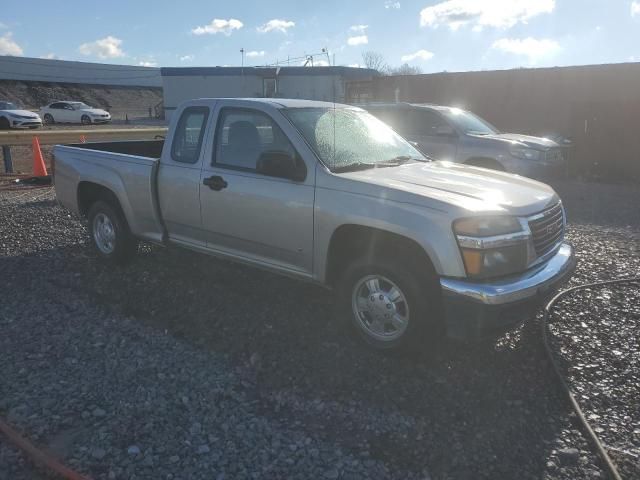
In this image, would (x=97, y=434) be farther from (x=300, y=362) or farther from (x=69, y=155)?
(x=69, y=155)

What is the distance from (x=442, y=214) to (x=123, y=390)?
237 cm

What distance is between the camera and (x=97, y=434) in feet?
10.1

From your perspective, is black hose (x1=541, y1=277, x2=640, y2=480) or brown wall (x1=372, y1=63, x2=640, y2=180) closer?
black hose (x1=541, y1=277, x2=640, y2=480)

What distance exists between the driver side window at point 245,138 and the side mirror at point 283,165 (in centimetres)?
20

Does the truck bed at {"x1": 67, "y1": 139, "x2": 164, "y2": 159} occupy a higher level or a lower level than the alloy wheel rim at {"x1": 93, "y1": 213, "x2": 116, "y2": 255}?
higher

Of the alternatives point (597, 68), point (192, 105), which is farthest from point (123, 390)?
point (597, 68)

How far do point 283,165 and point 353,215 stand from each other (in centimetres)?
73

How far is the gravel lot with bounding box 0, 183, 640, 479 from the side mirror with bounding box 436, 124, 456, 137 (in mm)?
4680

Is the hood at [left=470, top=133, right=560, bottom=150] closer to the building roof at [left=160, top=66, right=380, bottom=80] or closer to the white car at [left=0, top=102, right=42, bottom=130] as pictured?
the white car at [left=0, top=102, right=42, bottom=130]

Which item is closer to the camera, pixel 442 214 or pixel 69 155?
pixel 442 214

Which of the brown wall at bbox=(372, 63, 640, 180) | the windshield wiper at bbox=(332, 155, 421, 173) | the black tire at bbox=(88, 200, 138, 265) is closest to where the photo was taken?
the windshield wiper at bbox=(332, 155, 421, 173)

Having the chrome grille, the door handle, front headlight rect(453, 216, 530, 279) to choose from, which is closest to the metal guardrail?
the door handle

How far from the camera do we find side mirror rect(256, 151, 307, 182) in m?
4.19

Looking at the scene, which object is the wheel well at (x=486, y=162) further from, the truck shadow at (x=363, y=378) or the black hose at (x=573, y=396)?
the truck shadow at (x=363, y=378)
